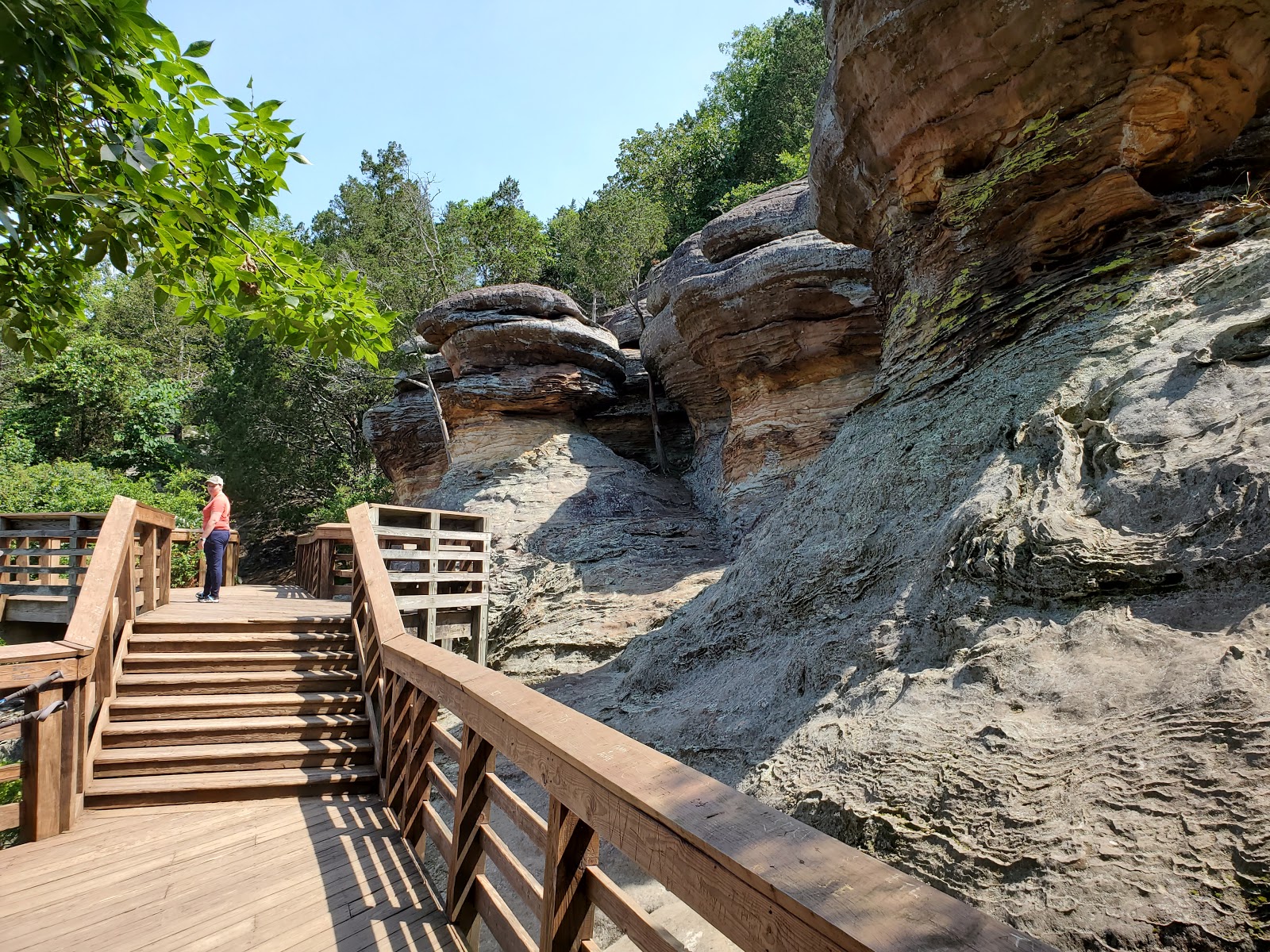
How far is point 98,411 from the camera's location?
22.0 metres

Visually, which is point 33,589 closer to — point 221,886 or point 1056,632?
point 221,886

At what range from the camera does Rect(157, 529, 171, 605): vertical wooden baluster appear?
23.1 feet

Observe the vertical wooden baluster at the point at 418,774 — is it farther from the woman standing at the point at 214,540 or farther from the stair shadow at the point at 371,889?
the woman standing at the point at 214,540

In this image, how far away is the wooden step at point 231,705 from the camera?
4938 mm

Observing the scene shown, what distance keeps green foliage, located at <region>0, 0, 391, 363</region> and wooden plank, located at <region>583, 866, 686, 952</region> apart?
8.97ft

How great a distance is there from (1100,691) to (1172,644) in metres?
0.33

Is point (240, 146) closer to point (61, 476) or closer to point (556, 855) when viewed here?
point (556, 855)

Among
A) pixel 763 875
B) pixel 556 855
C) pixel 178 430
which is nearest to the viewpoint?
pixel 763 875

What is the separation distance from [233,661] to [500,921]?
4.23 meters

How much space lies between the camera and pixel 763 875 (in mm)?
1251

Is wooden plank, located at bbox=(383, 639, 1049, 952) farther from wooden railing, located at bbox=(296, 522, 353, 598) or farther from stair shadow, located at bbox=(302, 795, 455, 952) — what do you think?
wooden railing, located at bbox=(296, 522, 353, 598)

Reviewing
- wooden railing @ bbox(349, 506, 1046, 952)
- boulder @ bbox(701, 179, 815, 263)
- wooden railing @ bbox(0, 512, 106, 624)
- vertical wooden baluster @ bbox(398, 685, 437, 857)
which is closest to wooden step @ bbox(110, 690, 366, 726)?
wooden railing @ bbox(349, 506, 1046, 952)

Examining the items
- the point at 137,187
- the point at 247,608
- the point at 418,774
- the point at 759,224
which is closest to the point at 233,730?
the point at 418,774

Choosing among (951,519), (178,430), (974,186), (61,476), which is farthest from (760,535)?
(178,430)
